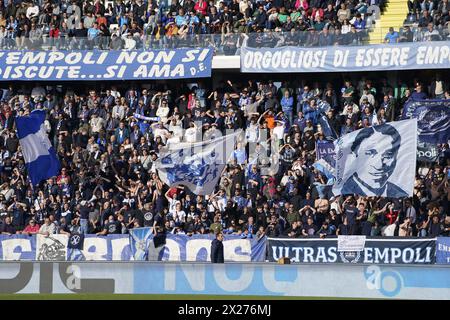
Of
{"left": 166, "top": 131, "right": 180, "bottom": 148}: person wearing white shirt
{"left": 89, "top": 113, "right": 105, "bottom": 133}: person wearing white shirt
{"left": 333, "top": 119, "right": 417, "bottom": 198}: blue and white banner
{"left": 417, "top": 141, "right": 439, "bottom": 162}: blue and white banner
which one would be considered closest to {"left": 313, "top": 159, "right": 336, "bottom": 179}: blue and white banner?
{"left": 333, "top": 119, "right": 417, "bottom": 198}: blue and white banner

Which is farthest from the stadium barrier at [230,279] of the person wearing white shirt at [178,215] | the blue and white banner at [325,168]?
the blue and white banner at [325,168]

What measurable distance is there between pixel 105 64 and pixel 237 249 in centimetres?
876

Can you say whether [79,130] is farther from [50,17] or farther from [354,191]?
[354,191]

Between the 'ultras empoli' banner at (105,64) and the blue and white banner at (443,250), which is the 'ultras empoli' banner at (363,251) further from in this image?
the 'ultras empoli' banner at (105,64)

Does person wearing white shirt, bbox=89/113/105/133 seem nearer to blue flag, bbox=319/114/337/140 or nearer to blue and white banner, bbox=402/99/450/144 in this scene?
blue flag, bbox=319/114/337/140

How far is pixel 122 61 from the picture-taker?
32875mm

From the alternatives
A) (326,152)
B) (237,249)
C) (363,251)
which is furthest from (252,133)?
(363,251)

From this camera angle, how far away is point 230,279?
74.5 ft

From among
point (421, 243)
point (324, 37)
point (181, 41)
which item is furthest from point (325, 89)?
point (421, 243)

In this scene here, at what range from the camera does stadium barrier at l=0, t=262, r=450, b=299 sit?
871 inches

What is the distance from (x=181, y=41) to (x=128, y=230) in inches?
270

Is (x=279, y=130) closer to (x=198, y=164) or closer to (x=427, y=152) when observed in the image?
(x=198, y=164)

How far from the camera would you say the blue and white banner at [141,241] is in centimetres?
2711

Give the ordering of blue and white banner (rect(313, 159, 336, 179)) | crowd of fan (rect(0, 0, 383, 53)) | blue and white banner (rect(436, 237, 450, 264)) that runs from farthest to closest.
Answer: crowd of fan (rect(0, 0, 383, 53)), blue and white banner (rect(313, 159, 336, 179)), blue and white banner (rect(436, 237, 450, 264))
